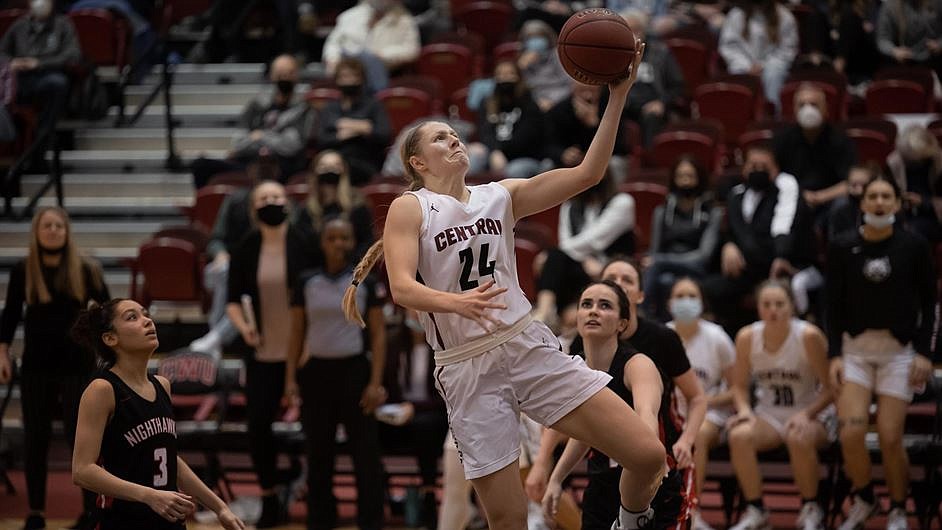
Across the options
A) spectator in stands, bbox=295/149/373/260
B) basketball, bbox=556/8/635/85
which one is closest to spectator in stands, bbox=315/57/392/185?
spectator in stands, bbox=295/149/373/260

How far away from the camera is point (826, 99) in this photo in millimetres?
10539

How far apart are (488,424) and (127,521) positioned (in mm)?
1394

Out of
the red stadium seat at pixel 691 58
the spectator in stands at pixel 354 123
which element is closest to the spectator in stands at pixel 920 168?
the red stadium seat at pixel 691 58

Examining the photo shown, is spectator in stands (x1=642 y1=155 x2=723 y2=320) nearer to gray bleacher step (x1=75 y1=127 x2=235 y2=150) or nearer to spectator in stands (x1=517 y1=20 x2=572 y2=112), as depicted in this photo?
spectator in stands (x1=517 y1=20 x2=572 y2=112)

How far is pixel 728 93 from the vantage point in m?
10.9

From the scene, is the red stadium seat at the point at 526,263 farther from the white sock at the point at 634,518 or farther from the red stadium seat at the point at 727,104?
the white sock at the point at 634,518

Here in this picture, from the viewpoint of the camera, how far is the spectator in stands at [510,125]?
10.3m

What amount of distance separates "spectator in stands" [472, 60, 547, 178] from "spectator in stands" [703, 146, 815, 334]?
67.3 inches

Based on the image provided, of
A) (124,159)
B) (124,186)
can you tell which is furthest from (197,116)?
(124,186)

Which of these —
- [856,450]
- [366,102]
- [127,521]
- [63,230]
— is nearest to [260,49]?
[366,102]

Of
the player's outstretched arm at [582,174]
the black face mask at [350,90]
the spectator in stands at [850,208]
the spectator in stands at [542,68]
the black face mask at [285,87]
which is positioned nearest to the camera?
the player's outstretched arm at [582,174]

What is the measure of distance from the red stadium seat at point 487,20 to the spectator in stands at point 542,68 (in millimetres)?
1355

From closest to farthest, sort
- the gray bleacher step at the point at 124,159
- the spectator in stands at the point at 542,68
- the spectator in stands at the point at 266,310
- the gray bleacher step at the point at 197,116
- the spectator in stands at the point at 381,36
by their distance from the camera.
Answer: the spectator in stands at the point at 266,310 → the spectator in stands at the point at 542,68 → the spectator in stands at the point at 381,36 → the gray bleacher step at the point at 124,159 → the gray bleacher step at the point at 197,116

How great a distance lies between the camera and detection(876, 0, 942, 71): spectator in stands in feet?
36.8
